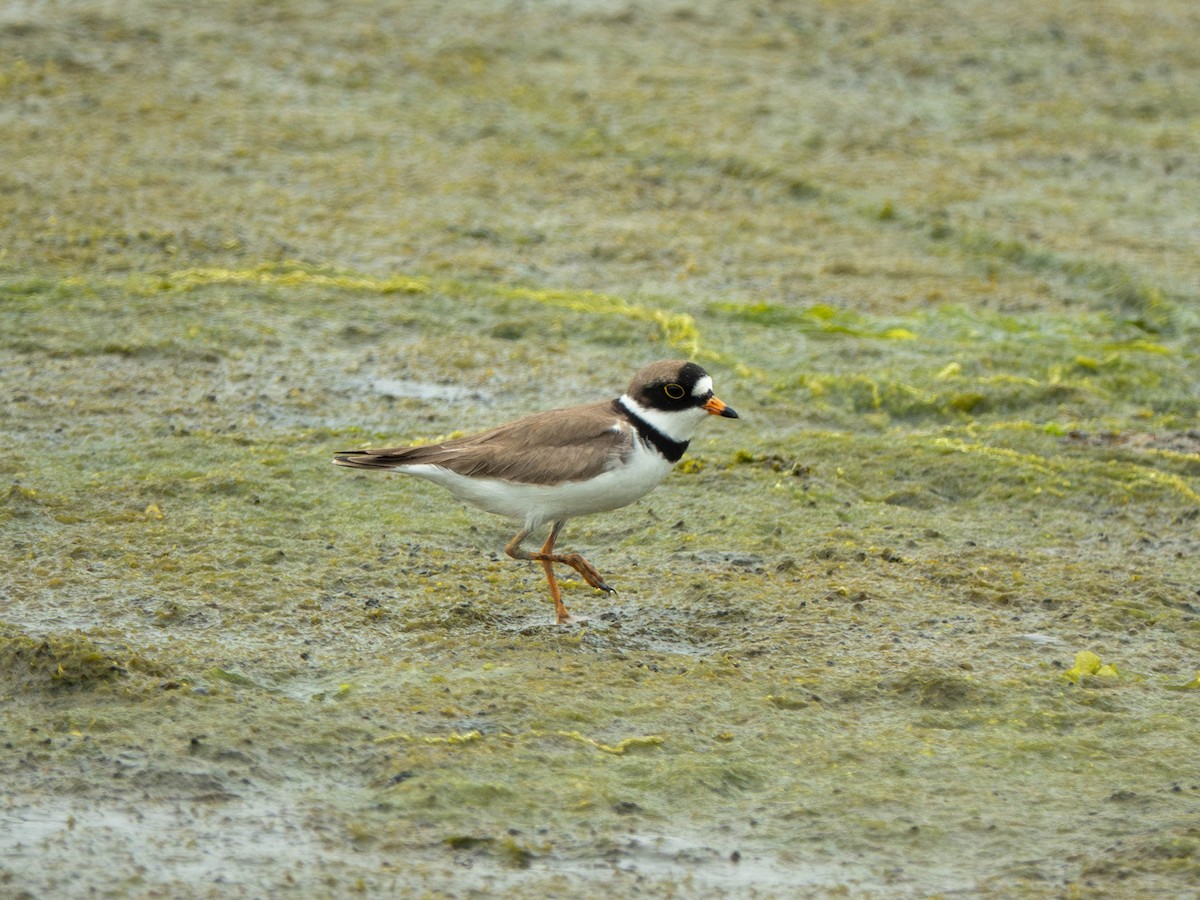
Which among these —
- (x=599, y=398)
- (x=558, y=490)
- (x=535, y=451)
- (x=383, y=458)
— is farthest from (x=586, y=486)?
(x=599, y=398)

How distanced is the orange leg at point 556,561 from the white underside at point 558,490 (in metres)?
0.11

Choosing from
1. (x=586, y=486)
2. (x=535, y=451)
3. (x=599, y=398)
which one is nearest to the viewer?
(x=586, y=486)

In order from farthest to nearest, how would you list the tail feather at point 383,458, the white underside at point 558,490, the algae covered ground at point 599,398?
the tail feather at point 383,458
the white underside at point 558,490
the algae covered ground at point 599,398

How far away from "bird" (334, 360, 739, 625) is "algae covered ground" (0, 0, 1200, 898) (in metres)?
0.39

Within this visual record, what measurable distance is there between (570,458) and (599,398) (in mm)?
2550

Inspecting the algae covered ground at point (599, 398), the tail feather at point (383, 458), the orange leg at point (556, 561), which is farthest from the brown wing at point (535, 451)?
the algae covered ground at point (599, 398)

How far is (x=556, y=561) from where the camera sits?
22.2 feet

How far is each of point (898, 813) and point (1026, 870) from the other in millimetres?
456

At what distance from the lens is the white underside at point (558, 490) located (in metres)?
6.62

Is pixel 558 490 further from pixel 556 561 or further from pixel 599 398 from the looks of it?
pixel 599 398

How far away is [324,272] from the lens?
1065 cm

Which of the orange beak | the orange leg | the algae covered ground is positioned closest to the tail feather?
the algae covered ground

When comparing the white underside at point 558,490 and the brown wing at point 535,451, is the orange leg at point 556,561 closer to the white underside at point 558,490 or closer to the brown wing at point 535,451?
the white underside at point 558,490

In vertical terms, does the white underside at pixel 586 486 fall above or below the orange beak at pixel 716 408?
below
